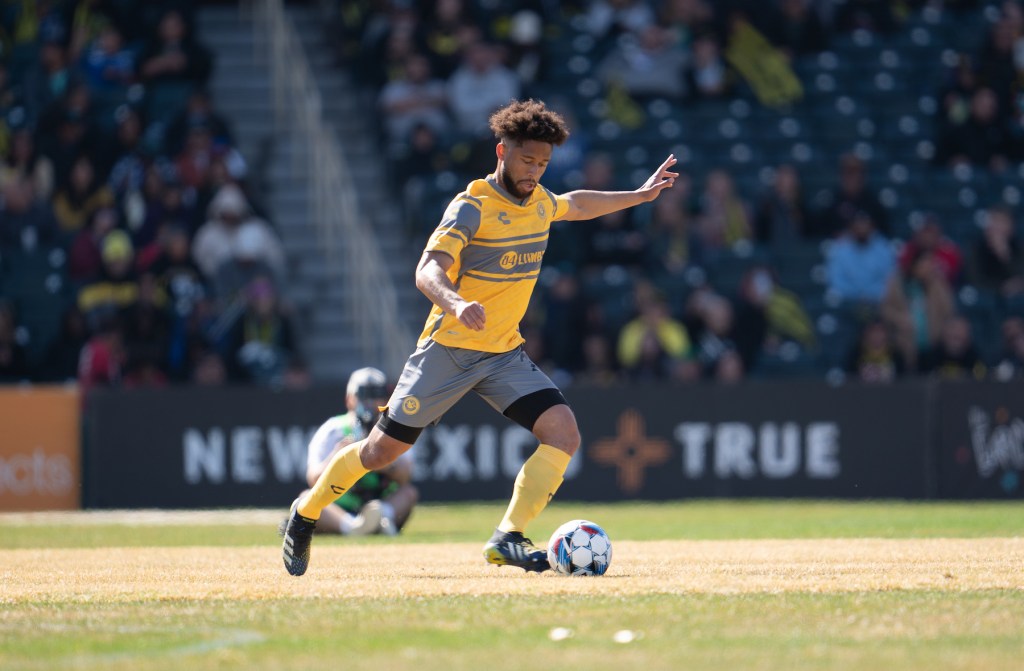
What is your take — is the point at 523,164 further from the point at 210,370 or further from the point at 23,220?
the point at 23,220

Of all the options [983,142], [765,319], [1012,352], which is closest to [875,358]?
[765,319]

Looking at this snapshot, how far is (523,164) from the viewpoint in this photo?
361 inches

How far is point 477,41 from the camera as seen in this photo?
23469mm

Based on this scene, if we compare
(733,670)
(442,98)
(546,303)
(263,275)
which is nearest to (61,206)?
(263,275)

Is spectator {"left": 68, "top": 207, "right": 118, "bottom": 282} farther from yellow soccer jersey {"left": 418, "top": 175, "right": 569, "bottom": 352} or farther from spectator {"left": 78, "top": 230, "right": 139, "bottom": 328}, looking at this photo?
yellow soccer jersey {"left": 418, "top": 175, "right": 569, "bottom": 352}

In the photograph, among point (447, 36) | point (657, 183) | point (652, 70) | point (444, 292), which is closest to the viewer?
point (444, 292)

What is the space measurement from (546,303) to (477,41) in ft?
16.3

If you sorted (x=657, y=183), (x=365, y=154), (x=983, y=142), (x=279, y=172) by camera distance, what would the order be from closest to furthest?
(x=657, y=183), (x=983, y=142), (x=279, y=172), (x=365, y=154)

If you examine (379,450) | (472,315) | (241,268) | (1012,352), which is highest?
(241,268)

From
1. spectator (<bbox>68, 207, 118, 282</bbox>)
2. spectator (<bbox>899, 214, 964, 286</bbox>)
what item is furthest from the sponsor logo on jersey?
spectator (<bbox>68, 207, 118, 282</bbox>)

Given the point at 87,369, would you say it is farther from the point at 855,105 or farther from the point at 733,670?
the point at 733,670

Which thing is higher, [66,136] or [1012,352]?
[66,136]

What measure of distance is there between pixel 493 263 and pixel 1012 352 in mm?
12531

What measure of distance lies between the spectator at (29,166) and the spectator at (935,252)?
11.4 m
